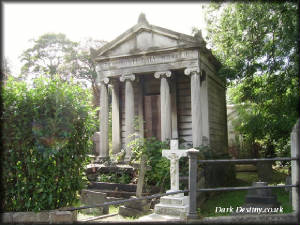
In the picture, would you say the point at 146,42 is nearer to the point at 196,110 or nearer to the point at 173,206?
the point at 196,110

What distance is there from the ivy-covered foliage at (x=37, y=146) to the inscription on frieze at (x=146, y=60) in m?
6.38

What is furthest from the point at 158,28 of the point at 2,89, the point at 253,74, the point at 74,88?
the point at 2,89

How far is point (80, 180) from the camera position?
5.52 metres

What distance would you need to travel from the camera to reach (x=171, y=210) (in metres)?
6.77

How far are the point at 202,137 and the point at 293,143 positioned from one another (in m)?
6.91

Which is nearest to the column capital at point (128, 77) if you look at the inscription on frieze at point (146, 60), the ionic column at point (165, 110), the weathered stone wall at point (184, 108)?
the inscription on frieze at point (146, 60)

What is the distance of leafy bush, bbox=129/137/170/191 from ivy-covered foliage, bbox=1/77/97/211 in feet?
13.2

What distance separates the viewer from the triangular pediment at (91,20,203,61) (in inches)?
426

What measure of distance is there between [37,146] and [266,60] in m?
7.66

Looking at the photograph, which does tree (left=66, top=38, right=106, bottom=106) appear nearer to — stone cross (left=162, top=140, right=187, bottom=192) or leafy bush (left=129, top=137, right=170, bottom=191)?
leafy bush (left=129, top=137, right=170, bottom=191)

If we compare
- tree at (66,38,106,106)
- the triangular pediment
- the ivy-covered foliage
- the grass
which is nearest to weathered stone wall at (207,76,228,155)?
the grass

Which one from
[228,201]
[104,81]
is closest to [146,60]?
[104,81]

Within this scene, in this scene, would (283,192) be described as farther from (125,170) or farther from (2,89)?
(2,89)

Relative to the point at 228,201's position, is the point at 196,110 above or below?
above
